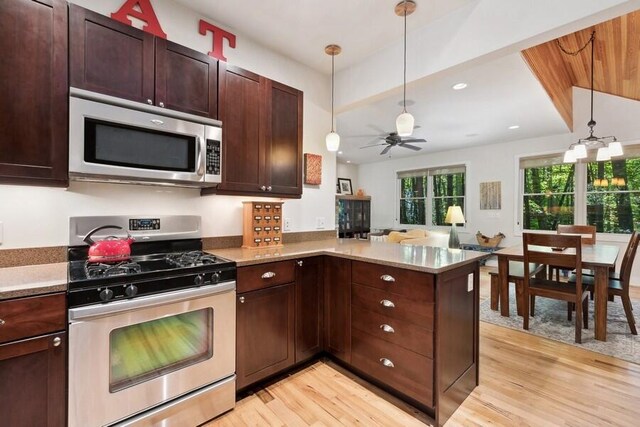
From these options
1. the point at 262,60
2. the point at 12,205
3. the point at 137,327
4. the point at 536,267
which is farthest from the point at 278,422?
the point at 536,267

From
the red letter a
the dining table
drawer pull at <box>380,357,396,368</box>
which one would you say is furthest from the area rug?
the red letter a

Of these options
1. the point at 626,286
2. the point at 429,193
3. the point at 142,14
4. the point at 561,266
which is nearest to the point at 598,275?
the point at 561,266

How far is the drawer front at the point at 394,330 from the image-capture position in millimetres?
1656

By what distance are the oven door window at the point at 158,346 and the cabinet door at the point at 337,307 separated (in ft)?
3.01

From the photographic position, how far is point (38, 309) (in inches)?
46.7

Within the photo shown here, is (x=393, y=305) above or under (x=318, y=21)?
under

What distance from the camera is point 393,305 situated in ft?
5.93

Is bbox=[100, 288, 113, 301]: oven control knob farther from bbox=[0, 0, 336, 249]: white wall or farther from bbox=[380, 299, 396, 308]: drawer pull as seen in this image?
bbox=[380, 299, 396, 308]: drawer pull

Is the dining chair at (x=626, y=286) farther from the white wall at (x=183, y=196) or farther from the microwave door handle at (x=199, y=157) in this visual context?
the microwave door handle at (x=199, y=157)

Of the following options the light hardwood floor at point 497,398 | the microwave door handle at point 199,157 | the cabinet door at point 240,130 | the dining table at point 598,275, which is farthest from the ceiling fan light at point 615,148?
the microwave door handle at point 199,157

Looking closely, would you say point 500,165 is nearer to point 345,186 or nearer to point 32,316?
point 345,186

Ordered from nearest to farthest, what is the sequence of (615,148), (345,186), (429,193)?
(615,148) < (429,193) < (345,186)

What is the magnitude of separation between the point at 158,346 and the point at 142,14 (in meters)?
2.15

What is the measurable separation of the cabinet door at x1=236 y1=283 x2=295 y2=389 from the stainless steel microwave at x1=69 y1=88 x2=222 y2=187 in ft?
2.89
